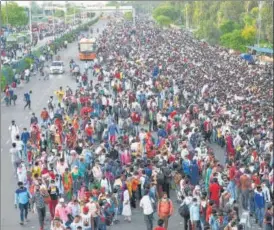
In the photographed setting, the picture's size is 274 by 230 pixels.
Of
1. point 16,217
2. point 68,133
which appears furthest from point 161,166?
point 68,133

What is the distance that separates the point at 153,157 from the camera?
16047 millimetres

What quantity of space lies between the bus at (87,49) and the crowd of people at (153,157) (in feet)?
60.9

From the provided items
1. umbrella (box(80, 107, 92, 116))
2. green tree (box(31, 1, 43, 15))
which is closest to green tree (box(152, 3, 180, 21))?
green tree (box(31, 1, 43, 15))

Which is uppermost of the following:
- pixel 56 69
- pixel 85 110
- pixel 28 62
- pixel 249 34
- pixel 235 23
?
pixel 235 23

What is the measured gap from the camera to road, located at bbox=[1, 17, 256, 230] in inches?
529

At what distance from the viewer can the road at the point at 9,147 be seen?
1345 cm

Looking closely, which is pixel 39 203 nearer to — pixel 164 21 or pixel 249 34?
pixel 249 34

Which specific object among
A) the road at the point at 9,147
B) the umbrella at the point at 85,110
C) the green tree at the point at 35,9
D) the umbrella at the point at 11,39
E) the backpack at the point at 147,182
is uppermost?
the green tree at the point at 35,9

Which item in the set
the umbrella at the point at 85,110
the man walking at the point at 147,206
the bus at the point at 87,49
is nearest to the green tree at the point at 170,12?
the bus at the point at 87,49

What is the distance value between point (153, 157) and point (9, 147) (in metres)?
6.04

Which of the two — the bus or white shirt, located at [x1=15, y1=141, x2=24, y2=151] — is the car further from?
white shirt, located at [x1=15, y1=141, x2=24, y2=151]

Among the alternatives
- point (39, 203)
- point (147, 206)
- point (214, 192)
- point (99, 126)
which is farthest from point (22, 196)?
point (99, 126)

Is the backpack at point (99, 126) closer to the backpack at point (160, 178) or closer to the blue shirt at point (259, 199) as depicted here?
the backpack at point (160, 178)

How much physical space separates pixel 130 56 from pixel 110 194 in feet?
106
